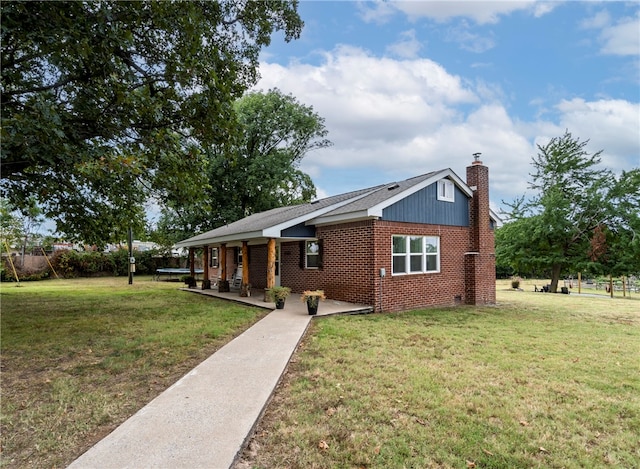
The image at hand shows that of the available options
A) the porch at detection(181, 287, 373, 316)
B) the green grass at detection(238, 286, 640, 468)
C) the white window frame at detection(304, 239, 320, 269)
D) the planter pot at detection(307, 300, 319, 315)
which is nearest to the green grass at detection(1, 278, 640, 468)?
the green grass at detection(238, 286, 640, 468)

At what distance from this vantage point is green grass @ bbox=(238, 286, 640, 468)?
2.99 m

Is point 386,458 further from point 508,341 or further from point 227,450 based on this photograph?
point 508,341

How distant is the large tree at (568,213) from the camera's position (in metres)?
22.5

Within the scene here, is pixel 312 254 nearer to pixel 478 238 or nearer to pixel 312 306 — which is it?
pixel 312 306

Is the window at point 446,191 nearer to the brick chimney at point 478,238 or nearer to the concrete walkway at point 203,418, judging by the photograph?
the brick chimney at point 478,238

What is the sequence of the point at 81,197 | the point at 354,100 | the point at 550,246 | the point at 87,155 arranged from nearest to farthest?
1. the point at 87,155
2. the point at 81,197
3. the point at 354,100
4. the point at 550,246

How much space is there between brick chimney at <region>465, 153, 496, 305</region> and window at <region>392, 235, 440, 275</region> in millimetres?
1629

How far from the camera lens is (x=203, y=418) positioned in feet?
11.4

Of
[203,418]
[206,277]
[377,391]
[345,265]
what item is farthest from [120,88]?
[206,277]

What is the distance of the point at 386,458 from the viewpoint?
2.91 m

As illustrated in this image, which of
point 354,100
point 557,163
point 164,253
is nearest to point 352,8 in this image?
point 354,100

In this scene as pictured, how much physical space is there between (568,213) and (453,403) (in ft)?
82.7

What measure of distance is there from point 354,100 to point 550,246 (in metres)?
18.2

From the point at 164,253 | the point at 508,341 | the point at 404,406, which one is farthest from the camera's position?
the point at 164,253
